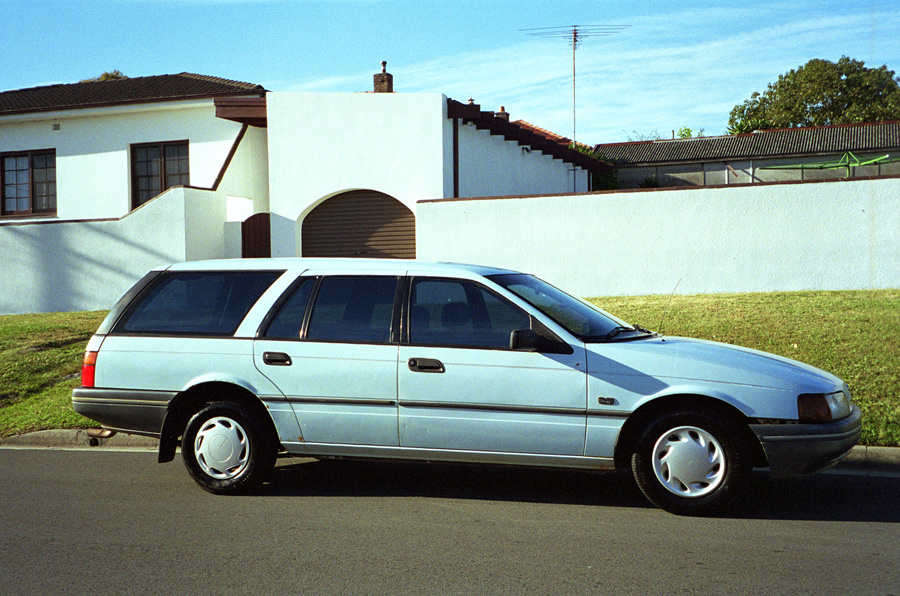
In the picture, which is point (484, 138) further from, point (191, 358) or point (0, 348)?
point (191, 358)

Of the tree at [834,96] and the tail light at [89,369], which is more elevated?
the tree at [834,96]

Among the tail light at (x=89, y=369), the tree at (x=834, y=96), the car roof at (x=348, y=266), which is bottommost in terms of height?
the tail light at (x=89, y=369)

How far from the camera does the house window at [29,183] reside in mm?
23000

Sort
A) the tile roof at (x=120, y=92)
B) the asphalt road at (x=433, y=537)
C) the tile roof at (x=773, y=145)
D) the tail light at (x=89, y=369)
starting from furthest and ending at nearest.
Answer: the tile roof at (x=773, y=145)
the tile roof at (x=120, y=92)
the tail light at (x=89, y=369)
the asphalt road at (x=433, y=537)

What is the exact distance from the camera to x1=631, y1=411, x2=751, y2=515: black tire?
5.55m

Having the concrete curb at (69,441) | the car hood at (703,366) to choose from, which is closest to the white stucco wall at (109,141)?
the concrete curb at (69,441)

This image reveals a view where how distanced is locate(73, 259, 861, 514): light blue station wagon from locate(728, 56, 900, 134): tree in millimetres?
57121

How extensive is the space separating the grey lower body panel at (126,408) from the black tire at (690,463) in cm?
351

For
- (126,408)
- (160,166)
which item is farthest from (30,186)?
(126,408)

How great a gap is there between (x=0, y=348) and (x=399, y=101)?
357 inches

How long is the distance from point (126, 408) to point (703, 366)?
4.26m

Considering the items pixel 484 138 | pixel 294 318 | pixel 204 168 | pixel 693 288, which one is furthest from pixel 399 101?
pixel 294 318

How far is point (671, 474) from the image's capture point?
5.62m

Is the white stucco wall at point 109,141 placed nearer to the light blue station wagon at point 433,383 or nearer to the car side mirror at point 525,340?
the light blue station wagon at point 433,383
